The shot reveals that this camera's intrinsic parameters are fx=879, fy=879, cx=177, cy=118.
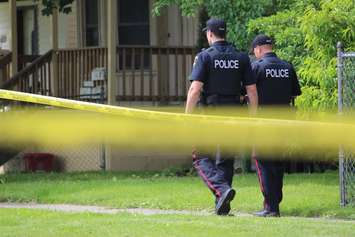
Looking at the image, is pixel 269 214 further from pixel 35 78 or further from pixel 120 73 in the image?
pixel 35 78

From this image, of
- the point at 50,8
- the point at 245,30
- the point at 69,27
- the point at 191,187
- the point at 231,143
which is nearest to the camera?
the point at 231,143

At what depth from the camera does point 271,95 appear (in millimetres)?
8875

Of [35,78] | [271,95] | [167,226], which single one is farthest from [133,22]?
[167,226]

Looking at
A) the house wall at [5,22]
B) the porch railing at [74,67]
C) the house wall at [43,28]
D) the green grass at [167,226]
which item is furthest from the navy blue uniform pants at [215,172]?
the house wall at [5,22]

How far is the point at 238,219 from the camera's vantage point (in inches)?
320

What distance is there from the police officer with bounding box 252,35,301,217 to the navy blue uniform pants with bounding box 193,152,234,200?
0.40 metres

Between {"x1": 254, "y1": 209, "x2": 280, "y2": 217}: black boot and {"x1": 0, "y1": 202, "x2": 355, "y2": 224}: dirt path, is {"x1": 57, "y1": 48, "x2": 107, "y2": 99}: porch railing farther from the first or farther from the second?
{"x1": 254, "y1": 209, "x2": 280, "y2": 217}: black boot

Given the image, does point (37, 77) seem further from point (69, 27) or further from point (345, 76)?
point (345, 76)

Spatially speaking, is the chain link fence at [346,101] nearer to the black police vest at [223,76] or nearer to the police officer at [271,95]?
the police officer at [271,95]

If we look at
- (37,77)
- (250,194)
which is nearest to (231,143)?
(250,194)

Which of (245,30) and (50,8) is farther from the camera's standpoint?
(50,8)

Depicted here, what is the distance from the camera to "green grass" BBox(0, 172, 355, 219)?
9.72 m

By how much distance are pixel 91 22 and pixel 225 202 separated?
1084 cm

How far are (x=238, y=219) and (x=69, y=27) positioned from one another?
11.4 meters
